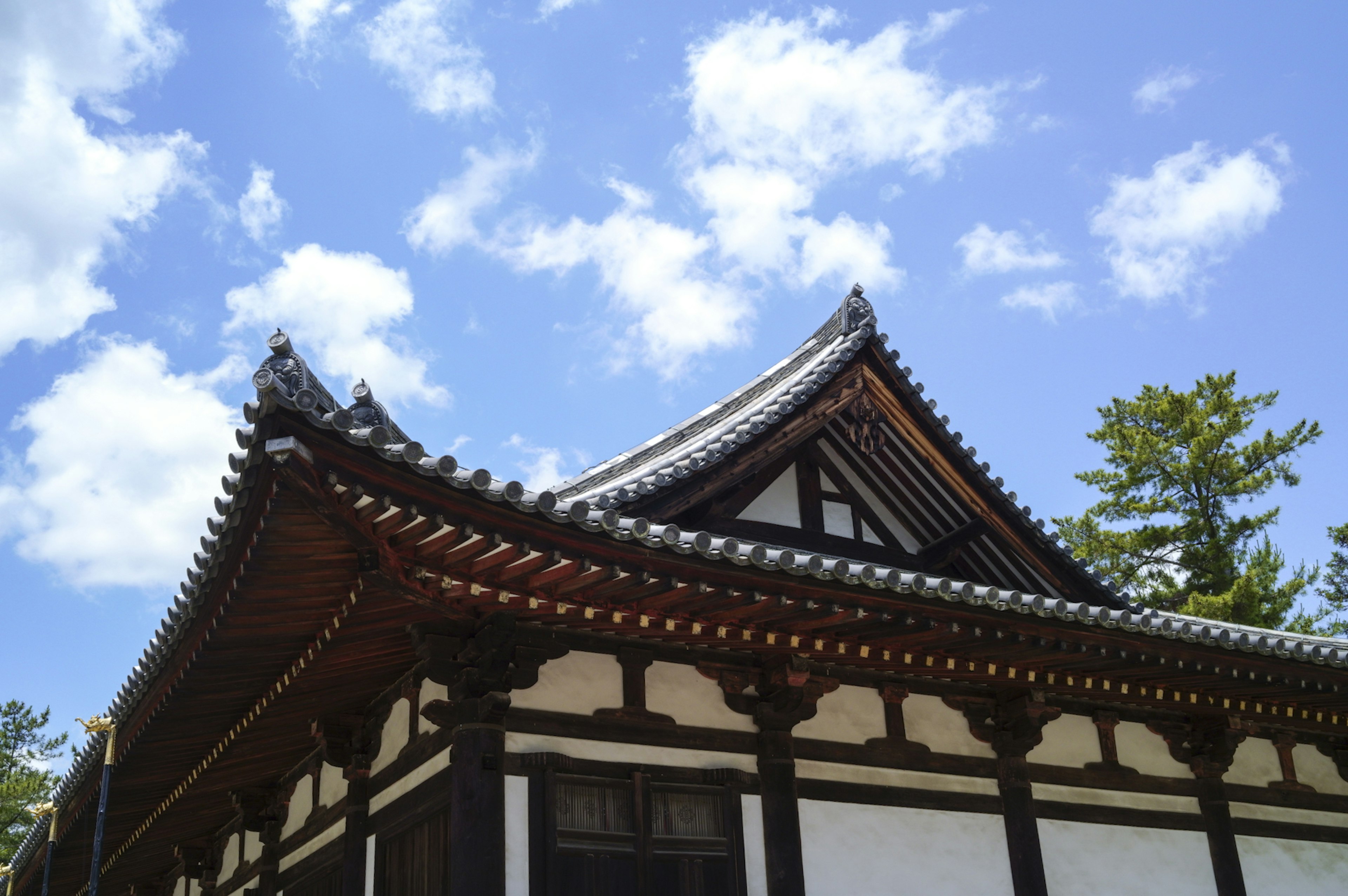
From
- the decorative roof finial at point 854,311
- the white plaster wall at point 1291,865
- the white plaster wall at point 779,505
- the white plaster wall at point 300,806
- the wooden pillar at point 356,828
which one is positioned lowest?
the white plaster wall at point 1291,865

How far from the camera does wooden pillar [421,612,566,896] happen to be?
272 inches

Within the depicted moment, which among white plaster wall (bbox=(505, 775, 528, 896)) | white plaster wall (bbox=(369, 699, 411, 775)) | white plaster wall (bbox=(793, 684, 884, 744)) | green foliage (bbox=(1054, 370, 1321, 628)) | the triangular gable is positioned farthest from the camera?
green foliage (bbox=(1054, 370, 1321, 628))

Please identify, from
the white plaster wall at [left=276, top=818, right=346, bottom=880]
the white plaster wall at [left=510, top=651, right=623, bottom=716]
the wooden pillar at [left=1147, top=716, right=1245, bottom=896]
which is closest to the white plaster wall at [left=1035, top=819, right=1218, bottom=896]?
the wooden pillar at [left=1147, top=716, right=1245, bottom=896]

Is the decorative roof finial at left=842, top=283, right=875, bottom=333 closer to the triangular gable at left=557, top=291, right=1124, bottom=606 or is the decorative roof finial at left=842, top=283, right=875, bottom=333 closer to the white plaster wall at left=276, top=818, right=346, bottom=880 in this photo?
the triangular gable at left=557, top=291, right=1124, bottom=606

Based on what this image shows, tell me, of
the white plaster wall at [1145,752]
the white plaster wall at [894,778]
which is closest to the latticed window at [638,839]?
the white plaster wall at [894,778]

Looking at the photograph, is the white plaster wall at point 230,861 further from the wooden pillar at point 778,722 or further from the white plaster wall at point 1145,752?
the white plaster wall at point 1145,752

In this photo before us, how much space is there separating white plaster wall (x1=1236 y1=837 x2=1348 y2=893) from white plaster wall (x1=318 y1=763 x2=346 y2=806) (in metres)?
8.25

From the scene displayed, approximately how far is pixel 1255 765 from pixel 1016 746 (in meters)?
3.24

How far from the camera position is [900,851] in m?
8.65

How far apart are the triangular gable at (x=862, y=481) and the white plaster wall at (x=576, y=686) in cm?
190

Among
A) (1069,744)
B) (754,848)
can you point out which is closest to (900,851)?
(754,848)

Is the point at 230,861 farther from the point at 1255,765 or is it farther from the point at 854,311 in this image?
the point at 1255,765

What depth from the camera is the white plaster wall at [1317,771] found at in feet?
36.9

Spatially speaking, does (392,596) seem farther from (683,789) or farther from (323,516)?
(683,789)
